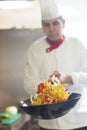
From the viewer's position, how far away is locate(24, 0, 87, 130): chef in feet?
A: 3.39

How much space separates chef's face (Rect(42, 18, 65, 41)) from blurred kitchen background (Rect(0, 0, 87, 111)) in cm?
21

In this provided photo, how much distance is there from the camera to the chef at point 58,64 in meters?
1.03

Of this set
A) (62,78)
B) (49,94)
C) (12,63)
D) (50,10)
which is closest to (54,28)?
(50,10)

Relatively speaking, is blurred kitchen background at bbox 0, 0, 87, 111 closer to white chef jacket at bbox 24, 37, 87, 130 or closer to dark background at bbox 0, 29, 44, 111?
dark background at bbox 0, 29, 44, 111

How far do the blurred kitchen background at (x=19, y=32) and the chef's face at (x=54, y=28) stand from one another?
0.21 m

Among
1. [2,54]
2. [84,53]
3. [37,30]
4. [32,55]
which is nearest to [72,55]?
[84,53]

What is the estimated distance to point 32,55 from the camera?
110cm

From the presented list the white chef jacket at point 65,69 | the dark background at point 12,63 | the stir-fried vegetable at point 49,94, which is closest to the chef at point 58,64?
the white chef jacket at point 65,69

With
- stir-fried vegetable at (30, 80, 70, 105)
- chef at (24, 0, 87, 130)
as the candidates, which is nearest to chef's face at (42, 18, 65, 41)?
chef at (24, 0, 87, 130)

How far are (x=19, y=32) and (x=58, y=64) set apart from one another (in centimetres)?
41

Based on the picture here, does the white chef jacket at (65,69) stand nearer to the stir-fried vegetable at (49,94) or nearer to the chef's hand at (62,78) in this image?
the chef's hand at (62,78)

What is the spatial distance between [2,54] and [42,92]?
59 centimetres

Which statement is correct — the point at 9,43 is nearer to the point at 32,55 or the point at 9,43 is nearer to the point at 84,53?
the point at 32,55

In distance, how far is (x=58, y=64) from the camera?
106cm
